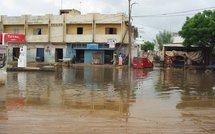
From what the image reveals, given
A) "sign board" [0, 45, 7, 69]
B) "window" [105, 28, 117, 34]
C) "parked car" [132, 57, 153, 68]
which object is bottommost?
"parked car" [132, 57, 153, 68]

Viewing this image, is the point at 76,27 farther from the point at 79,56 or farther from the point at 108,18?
the point at 108,18

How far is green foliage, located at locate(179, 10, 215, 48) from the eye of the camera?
47656 millimetres

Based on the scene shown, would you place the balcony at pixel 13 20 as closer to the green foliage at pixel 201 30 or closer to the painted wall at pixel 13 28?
the painted wall at pixel 13 28

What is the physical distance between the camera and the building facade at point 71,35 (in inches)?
2242

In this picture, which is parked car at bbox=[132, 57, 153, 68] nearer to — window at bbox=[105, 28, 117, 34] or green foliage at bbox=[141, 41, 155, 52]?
window at bbox=[105, 28, 117, 34]

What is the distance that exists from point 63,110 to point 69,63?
42249mm

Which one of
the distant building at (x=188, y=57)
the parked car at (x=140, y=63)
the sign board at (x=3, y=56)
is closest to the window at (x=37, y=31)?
the parked car at (x=140, y=63)

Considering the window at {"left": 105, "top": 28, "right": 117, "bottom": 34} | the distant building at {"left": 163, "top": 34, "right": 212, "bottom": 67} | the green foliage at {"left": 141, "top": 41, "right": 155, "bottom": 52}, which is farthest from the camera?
the green foliage at {"left": 141, "top": 41, "right": 155, "bottom": 52}

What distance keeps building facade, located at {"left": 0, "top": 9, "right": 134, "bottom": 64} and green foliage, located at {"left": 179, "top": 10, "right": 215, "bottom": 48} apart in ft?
32.3

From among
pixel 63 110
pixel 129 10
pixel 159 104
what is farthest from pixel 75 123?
pixel 129 10

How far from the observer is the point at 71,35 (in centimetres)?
5816

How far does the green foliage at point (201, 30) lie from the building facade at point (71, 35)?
9.84 m

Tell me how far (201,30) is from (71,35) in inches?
731

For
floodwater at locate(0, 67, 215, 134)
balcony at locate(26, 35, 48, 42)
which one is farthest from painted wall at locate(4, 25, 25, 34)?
floodwater at locate(0, 67, 215, 134)
